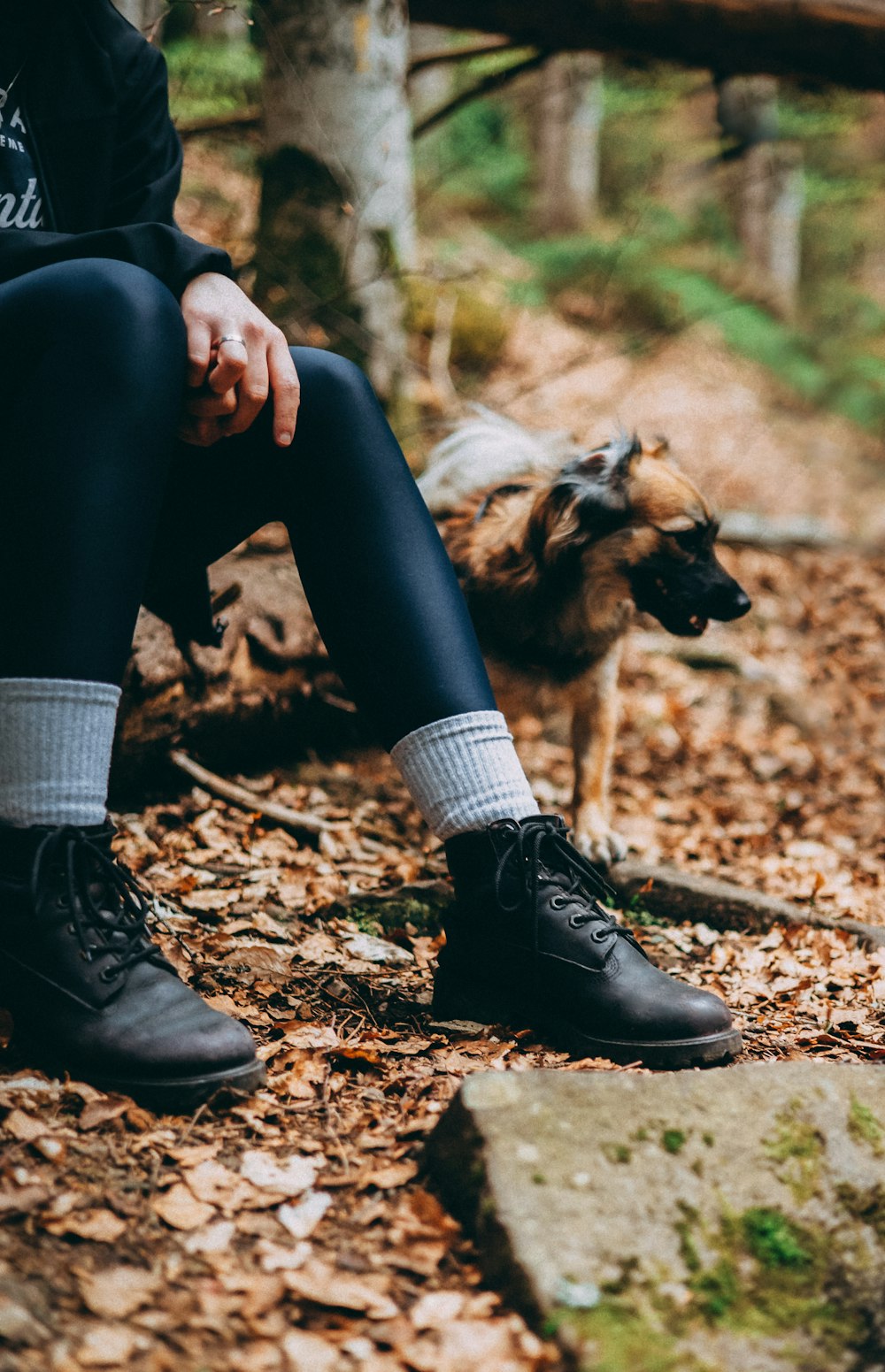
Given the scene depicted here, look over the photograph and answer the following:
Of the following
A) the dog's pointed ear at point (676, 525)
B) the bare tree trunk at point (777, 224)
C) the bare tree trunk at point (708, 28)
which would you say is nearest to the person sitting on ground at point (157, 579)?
the dog's pointed ear at point (676, 525)

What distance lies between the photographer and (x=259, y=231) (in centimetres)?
443

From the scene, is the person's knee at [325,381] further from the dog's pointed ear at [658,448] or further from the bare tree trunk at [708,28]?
the bare tree trunk at [708,28]

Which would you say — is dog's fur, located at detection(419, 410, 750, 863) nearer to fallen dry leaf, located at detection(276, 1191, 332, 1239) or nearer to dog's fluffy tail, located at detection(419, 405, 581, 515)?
dog's fluffy tail, located at detection(419, 405, 581, 515)

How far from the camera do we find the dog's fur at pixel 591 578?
3.38 metres

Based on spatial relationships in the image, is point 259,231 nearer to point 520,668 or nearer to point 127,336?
point 520,668

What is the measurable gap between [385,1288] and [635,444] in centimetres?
263

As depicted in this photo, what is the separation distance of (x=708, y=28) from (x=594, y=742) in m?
2.89

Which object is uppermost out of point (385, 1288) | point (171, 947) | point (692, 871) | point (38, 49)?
point (38, 49)

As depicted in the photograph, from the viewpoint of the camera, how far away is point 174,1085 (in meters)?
1.56

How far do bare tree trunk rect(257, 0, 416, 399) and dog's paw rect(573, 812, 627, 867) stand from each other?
2.24m

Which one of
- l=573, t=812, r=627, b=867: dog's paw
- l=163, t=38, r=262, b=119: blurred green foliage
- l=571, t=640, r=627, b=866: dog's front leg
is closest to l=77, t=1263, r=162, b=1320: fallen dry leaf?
l=573, t=812, r=627, b=867: dog's paw

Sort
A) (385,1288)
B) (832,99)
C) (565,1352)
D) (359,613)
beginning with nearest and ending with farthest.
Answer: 1. (565,1352)
2. (385,1288)
3. (359,613)
4. (832,99)

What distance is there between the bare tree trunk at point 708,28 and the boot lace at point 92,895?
3.83m

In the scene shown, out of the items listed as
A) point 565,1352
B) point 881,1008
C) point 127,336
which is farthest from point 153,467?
point 881,1008
